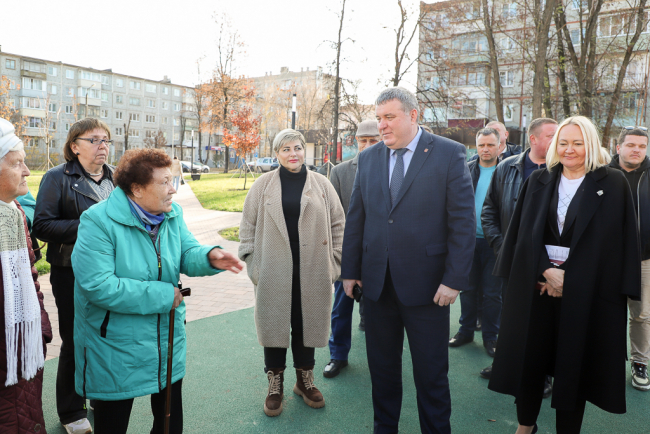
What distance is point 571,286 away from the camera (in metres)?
2.88

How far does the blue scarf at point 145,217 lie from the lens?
7.98ft

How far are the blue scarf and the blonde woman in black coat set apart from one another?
2.25 meters

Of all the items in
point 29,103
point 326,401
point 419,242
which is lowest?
point 326,401

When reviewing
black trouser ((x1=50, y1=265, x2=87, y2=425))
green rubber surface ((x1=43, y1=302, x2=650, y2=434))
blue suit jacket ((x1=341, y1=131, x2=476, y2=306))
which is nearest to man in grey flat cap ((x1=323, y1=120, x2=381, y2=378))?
green rubber surface ((x1=43, y1=302, x2=650, y2=434))

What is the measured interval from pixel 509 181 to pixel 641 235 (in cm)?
119

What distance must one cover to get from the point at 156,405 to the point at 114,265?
32.7 inches

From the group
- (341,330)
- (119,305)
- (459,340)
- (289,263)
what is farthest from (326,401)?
(119,305)

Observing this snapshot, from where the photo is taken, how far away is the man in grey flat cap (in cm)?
436

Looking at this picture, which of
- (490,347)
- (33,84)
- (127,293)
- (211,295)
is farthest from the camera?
(33,84)

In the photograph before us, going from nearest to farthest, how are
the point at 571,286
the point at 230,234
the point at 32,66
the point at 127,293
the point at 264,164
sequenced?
the point at 127,293, the point at 571,286, the point at 230,234, the point at 264,164, the point at 32,66

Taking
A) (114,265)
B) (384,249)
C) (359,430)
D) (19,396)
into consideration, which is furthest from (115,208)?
(359,430)

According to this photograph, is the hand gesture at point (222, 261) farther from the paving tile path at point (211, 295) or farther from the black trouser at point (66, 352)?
the paving tile path at point (211, 295)

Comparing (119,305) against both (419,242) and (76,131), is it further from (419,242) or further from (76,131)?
(419,242)

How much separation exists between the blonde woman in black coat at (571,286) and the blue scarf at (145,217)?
225 centimetres
